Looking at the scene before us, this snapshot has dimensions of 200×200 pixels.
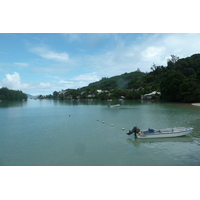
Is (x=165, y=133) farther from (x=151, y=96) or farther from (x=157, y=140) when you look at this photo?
(x=151, y=96)

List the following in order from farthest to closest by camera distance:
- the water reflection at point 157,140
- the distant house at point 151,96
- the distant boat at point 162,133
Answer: the distant house at point 151,96, the distant boat at point 162,133, the water reflection at point 157,140

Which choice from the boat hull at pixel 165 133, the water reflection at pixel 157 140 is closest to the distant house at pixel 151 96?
the boat hull at pixel 165 133

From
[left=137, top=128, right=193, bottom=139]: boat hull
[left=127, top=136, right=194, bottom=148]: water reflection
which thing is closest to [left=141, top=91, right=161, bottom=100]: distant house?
[left=137, top=128, right=193, bottom=139]: boat hull

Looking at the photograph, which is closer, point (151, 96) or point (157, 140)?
point (157, 140)

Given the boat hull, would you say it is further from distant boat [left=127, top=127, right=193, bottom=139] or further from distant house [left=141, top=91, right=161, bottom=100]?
Result: distant house [left=141, top=91, right=161, bottom=100]

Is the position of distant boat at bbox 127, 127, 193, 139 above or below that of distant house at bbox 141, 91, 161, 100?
below

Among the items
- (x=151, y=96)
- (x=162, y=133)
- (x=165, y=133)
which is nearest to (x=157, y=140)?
(x=162, y=133)

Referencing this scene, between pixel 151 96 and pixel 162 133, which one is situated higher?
pixel 151 96

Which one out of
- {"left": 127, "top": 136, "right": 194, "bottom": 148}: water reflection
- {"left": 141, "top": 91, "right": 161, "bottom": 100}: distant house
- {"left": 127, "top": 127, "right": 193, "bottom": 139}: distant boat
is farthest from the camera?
{"left": 141, "top": 91, "right": 161, "bottom": 100}: distant house

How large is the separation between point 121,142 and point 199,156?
22.9 feet

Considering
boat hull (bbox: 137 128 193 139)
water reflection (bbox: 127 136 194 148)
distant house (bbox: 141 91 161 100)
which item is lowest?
water reflection (bbox: 127 136 194 148)

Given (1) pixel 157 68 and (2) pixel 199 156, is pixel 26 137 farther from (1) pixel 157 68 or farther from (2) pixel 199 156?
(1) pixel 157 68

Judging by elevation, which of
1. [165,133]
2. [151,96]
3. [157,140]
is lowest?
[157,140]

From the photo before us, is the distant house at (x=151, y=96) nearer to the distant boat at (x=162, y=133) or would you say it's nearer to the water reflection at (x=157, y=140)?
the distant boat at (x=162, y=133)
